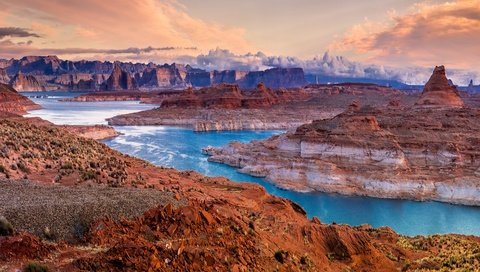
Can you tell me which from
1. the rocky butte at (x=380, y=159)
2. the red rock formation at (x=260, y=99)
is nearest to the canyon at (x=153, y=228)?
the rocky butte at (x=380, y=159)

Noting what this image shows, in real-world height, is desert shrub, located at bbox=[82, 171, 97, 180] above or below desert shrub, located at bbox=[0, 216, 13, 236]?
below

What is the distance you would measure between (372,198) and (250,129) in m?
80.5

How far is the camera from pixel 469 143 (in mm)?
56312

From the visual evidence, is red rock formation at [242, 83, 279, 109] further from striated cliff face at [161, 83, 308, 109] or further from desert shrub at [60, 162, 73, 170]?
desert shrub at [60, 162, 73, 170]

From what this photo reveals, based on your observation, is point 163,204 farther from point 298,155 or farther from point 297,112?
point 297,112

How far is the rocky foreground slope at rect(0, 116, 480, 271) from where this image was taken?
1228cm

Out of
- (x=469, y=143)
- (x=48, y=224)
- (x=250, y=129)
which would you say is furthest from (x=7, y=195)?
(x=250, y=129)

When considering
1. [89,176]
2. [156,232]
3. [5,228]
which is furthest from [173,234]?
[89,176]

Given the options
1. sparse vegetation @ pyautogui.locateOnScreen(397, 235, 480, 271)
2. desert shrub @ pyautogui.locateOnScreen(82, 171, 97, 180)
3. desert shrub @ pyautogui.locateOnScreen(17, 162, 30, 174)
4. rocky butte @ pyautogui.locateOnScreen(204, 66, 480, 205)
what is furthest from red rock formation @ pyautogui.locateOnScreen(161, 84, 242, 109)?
sparse vegetation @ pyautogui.locateOnScreen(397, 235, 480, 271)

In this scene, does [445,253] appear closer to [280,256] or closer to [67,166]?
[280,256]

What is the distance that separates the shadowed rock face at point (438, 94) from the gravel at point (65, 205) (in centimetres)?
8789

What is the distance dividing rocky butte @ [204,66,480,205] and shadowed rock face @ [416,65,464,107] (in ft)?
96.2

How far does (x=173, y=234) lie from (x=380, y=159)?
44236 millimetres

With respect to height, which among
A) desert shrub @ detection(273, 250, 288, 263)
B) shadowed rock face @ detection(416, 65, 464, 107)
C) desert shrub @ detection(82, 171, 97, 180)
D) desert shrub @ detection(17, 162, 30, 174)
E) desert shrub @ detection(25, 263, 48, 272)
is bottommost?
desert shrub @ detection(273, 250, 288, 263)
